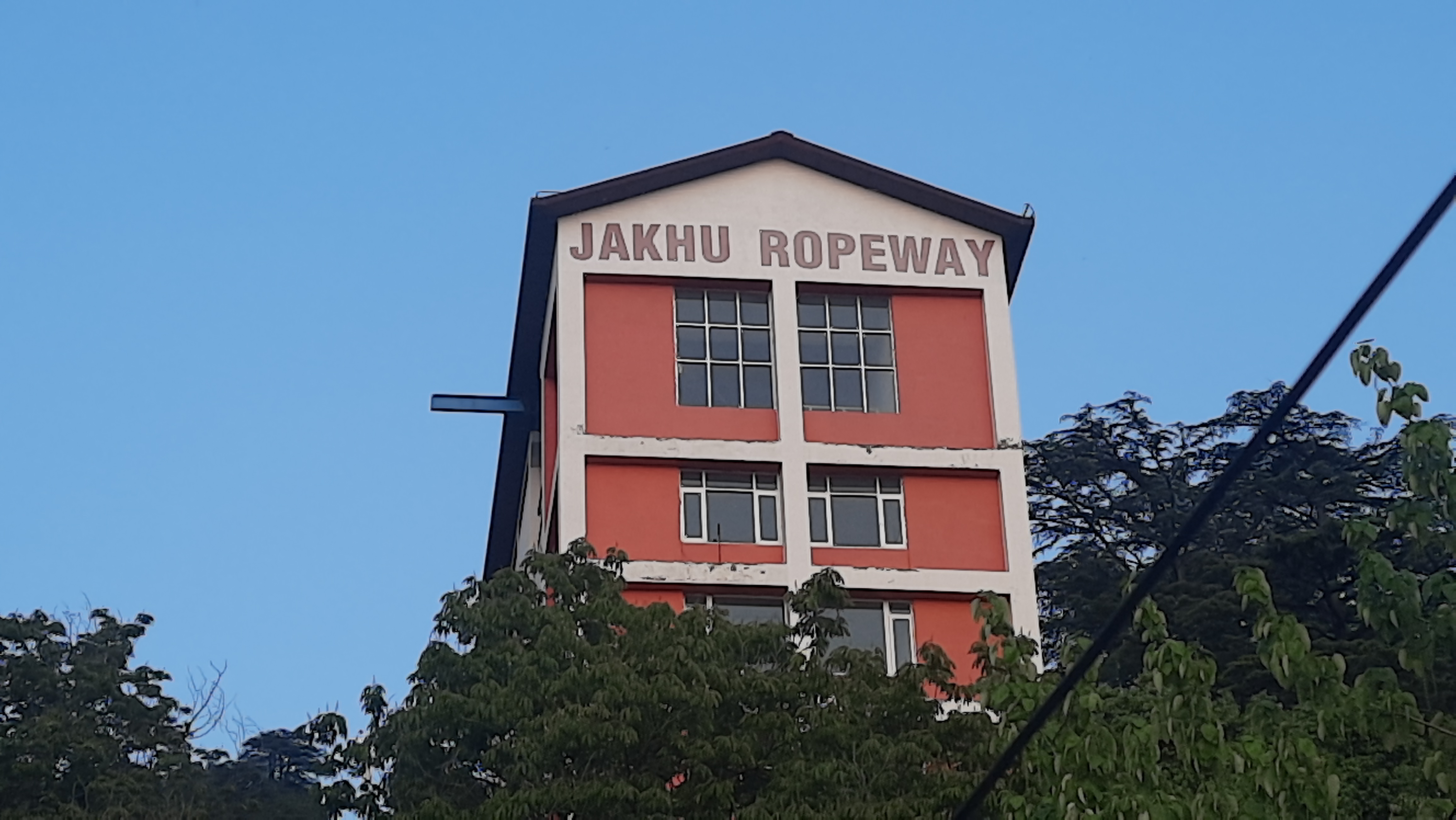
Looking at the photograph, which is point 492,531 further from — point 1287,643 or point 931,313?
point 1287,643

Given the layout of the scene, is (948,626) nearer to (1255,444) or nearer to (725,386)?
(725,386)

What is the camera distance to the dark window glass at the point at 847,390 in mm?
26953

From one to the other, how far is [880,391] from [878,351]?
61cm

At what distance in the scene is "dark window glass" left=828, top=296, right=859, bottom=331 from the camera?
27516mm

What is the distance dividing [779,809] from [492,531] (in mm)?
22378

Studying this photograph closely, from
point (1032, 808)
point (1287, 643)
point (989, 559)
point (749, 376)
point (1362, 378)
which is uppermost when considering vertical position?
point (749, 376)

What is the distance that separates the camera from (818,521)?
2627 centimetres

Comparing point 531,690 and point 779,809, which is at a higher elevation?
point 531,690

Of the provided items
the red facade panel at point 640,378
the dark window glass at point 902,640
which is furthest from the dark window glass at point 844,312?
the dark window glass at point 902,640

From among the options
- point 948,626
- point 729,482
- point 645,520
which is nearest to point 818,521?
point 729,482

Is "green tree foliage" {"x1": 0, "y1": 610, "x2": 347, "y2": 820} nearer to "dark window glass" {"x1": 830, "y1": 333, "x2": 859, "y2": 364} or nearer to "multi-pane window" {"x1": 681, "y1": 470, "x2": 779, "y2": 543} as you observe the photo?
"multi-pane window" {"x1": 681, "y1": 470, "x2": 779, "y2": 543}

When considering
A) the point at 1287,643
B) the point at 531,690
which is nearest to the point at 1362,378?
the point at 1287,643

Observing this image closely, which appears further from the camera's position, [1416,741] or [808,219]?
[808,219]

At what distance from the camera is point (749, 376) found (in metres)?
27.0
